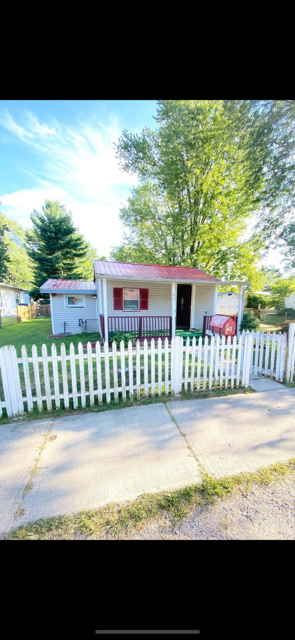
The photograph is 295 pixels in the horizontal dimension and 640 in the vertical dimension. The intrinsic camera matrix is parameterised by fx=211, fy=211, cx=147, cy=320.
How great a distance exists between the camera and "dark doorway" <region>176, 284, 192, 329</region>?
1177 cm

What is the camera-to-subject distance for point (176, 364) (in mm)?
3672

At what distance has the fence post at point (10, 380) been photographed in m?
2.94

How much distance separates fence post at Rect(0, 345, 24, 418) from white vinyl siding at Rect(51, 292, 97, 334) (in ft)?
30.1

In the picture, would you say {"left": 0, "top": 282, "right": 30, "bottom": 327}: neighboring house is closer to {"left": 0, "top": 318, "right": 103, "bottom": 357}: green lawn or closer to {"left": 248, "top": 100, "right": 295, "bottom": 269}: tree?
{"left": 0, "top": 318, "right": 103, "bottom": 357}: green lawn

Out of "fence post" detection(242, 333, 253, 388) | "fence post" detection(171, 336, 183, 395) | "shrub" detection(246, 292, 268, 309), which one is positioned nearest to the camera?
"fence post" detection(171, 336, 183, 395)

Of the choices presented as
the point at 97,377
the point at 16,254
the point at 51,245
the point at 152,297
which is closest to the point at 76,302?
the point at 152,297

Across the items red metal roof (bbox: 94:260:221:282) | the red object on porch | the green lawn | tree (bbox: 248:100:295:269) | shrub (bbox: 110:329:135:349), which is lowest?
the green lawn

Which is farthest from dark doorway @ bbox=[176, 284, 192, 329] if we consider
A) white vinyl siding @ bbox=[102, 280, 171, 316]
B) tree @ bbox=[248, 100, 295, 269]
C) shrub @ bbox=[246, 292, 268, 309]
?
shrub @ bbox=[246, 292, 268, 309]

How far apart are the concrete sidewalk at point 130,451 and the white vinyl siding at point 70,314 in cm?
959

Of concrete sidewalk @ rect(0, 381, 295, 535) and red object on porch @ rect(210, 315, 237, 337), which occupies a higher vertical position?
red object on porch @ rect(210, 315, 237, 337)

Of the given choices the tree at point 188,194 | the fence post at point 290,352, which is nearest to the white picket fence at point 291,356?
the fence post at point 290,352

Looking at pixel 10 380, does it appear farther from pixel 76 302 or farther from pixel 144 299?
pixel 76 302

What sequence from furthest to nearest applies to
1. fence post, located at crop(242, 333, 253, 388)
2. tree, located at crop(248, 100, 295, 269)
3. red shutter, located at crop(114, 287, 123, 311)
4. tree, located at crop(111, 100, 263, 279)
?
tree, located at crop(111, 100, 263, 279) → red shutter, located at crop(114, 287, 123, 311) → tree, located at crop(248, 100, 295, 269) → fence post, located at crop(242, 333, 253, 388)
